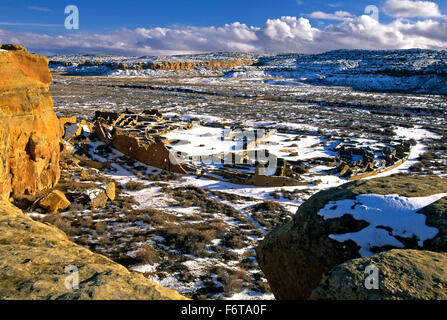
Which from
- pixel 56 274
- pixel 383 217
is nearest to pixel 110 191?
pixel 56 274

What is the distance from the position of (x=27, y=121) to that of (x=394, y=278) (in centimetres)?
1282

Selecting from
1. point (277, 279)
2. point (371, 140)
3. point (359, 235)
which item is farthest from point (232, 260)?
point (371, 140)

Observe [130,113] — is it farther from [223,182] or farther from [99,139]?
[223,182]

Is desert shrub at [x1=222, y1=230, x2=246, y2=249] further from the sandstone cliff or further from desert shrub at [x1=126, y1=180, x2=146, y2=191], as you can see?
desert shrub at [x1=126, y1=180, x2=146, y2=191]

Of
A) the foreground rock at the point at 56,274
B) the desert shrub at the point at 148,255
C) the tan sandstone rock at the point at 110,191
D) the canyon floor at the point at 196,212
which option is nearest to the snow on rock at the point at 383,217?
the foreground rock at the point at 56,274

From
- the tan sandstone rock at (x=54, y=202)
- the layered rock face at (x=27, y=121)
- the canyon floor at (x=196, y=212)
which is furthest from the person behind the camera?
the layered rock face at (x=27, y=121)

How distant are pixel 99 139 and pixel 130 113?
13.8 metres

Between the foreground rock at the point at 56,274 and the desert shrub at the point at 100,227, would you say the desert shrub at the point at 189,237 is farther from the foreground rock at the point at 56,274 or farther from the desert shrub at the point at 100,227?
the foreground rock at the point at 56,274

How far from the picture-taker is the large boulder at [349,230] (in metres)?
4.26

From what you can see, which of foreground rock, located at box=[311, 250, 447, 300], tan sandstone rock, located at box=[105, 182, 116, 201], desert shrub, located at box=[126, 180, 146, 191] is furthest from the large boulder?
desert shrub, located at box=[126, 180, 146, 191]

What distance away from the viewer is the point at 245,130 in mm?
30203

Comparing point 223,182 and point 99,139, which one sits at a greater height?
point 99,139

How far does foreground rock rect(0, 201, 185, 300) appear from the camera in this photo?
3035 mm

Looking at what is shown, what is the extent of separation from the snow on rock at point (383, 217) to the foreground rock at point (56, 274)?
9.32ft
